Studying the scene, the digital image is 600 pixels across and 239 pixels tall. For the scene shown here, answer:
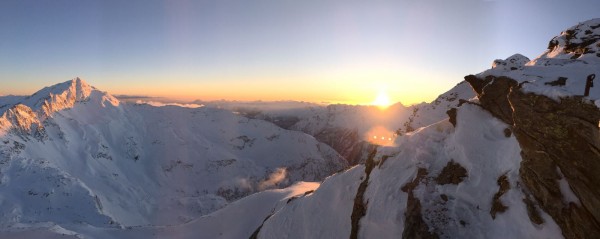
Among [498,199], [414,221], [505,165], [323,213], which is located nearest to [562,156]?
[498,199]

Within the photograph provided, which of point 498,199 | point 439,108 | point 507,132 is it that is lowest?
point 498,199

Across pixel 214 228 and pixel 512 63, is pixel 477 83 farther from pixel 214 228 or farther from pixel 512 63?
pixel 214 228

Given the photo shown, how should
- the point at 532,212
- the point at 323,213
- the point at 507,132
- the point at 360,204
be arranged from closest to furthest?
the point at 532,212, the point at 507,132, the point at 360,204, the point at 323,213

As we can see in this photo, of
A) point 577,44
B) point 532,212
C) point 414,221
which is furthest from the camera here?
point 414,221

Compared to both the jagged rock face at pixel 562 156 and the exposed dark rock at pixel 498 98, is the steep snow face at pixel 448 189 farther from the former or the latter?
the jagged rock face at pixel 562 156

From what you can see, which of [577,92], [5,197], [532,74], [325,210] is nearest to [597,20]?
[532,74]

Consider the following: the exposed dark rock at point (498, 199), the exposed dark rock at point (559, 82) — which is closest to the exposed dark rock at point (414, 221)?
the exposed dark rock at point (498, 199)

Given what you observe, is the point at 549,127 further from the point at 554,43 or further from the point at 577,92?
the point at 554,43

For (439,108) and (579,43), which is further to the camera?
(439,108)
